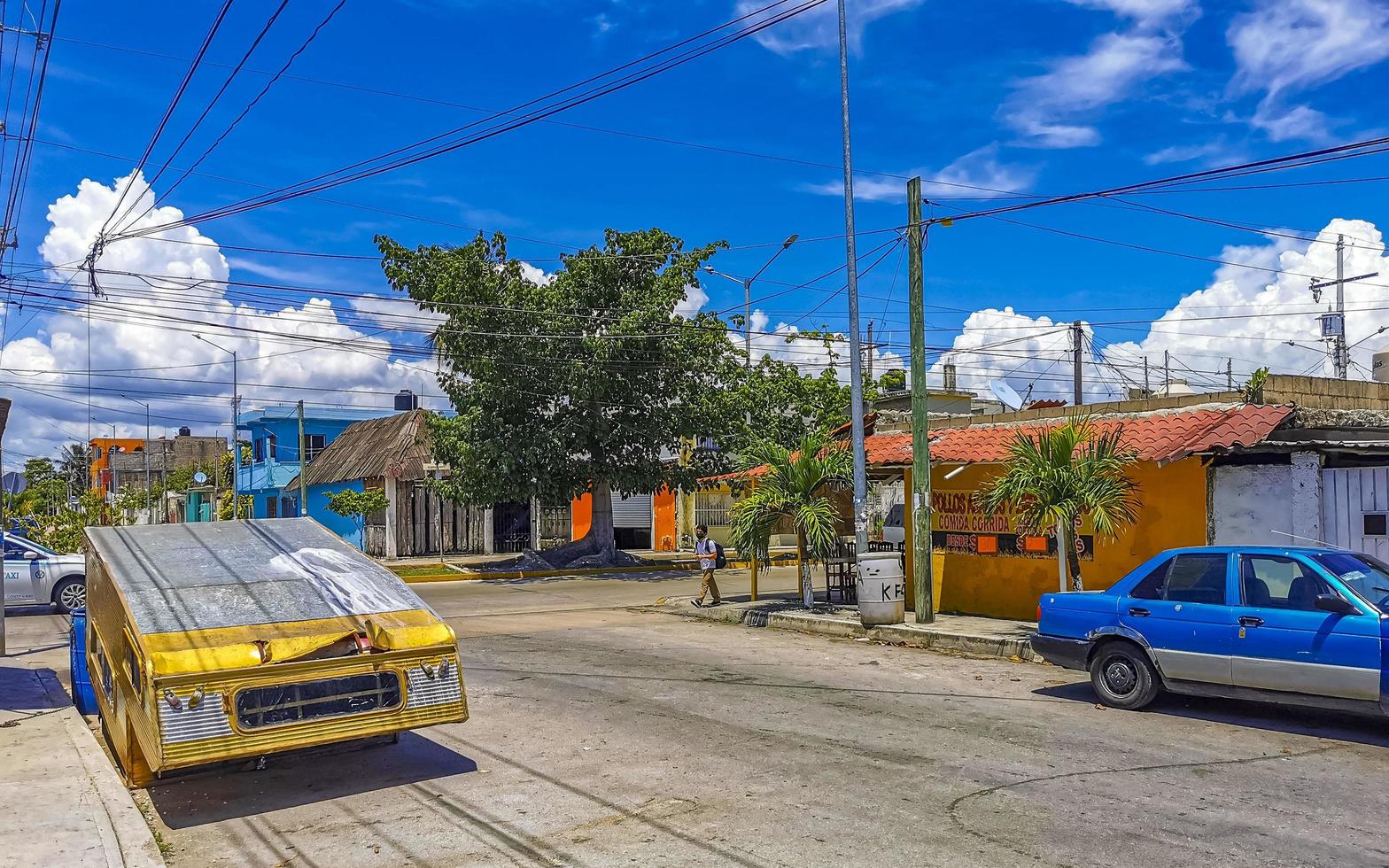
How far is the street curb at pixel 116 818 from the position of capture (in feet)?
19.9

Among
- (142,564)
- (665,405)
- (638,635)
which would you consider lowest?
(638,635)

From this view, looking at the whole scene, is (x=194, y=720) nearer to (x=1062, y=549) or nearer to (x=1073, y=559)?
(x=1062, y=549)

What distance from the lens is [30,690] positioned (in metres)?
11.8

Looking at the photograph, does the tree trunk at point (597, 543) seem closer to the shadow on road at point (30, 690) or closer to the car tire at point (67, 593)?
the car tire at point (67, 593)

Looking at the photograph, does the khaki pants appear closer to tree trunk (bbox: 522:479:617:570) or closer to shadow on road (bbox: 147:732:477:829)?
shadow on road (bbox: 147:732:477:829)

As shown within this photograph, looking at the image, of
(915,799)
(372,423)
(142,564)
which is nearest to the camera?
(915,799)

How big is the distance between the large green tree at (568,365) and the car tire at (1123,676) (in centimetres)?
2070

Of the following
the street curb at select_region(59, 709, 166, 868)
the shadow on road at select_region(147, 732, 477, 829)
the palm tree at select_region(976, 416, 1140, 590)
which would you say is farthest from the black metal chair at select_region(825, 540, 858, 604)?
the street curb at select_region(59, 709, 166, 868)

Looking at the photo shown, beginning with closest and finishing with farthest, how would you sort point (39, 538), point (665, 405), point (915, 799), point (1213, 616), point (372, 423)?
point (915, 799) → point (1213, 616) → point (39, 538) → point (665, 405) → point (372, 423)

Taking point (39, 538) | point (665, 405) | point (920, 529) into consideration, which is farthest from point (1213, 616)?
point (39, 538)

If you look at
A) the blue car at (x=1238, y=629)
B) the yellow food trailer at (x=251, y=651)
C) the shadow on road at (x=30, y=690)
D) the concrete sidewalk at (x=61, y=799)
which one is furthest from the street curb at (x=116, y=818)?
the blue car at (x=1238, y=629)

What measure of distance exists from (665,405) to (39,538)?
17.4 meters

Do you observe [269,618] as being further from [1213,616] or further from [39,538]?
[39,538]

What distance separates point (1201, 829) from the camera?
6.32m
